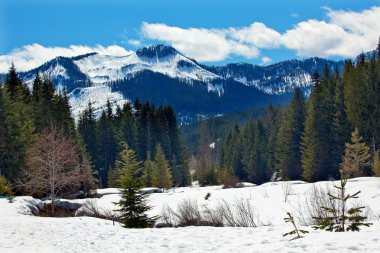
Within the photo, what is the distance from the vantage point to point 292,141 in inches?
2579

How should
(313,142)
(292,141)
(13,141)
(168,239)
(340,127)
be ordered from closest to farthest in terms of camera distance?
1. (168,239)
2. (13,141)
3. (340,127)
4. (313,142)
5. (292,141)

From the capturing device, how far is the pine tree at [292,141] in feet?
213

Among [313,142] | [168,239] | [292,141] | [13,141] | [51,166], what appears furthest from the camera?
[292,141]

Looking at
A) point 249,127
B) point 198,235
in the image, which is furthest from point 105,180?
point 198,235

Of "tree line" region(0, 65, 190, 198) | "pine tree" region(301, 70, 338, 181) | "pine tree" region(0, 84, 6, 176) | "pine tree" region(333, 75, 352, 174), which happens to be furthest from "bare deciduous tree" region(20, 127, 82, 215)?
"pine tree" region(333, 75, 352, 174)

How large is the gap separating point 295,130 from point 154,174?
25587mm

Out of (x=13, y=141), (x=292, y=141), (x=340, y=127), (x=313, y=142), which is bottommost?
(x=313, y=142)

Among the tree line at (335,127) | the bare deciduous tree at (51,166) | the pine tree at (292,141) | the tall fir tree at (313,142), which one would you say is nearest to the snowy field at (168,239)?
the bare deciduous tree at (51,166)

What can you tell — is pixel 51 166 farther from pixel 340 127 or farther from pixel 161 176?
pixel 340 127

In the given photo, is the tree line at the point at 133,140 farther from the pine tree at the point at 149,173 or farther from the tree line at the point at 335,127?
the pine tree at the point at 149,173

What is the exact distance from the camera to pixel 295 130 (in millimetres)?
66250

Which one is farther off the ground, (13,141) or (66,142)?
(13,141)

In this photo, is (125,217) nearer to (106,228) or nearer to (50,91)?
(106,228)

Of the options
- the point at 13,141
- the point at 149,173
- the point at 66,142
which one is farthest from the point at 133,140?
the point at 66,142
